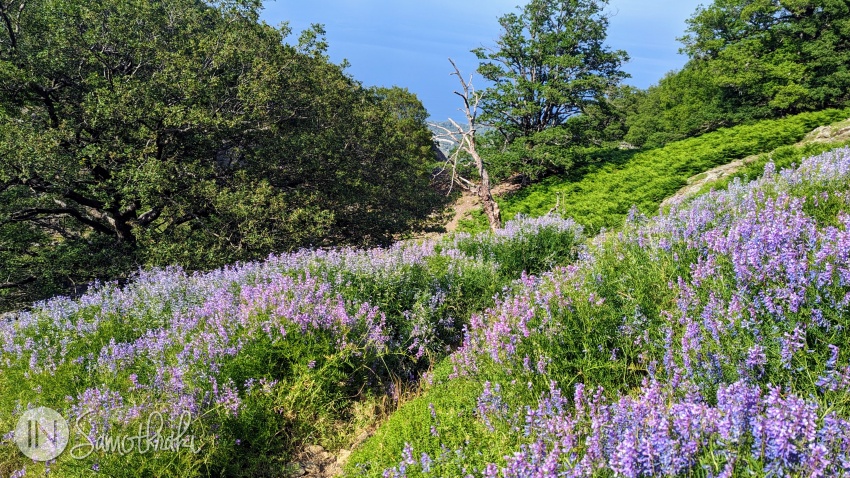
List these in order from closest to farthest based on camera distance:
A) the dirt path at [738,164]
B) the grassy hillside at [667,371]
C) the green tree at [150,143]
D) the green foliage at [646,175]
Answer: the grassy hillside at [667,371] < the green tree at [150,143] < the dirt path at [738,164] < the green foliage at [646,175]

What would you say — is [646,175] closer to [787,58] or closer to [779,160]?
[779,160]

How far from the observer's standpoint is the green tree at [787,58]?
2445 cm

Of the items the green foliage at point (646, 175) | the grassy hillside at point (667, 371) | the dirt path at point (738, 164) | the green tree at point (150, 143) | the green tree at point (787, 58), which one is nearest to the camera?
the grassy hillside at point (667, 371)

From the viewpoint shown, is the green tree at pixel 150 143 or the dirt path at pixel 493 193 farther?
the dirt path at pixel 493 193

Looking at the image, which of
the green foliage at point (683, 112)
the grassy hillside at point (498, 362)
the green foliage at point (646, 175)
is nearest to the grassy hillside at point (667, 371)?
the grassy hillside at point (498, 362)

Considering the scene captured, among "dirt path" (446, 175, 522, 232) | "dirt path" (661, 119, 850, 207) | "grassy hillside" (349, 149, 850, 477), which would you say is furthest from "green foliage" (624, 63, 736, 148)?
"grassy hillside" (349, 149, 850, 477)

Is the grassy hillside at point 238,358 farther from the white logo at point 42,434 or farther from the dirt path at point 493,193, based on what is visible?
the dirt path at point 493,193

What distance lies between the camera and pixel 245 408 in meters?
3.91

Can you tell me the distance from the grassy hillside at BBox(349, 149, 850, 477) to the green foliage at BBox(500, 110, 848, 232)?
1247 cm

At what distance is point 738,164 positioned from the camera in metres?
18.0

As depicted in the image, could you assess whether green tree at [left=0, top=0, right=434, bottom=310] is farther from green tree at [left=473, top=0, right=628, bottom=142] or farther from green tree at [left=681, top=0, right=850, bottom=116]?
green tree at [left=681, top=0, right=850, bottom=116]

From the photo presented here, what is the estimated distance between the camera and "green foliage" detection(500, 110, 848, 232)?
18109mm

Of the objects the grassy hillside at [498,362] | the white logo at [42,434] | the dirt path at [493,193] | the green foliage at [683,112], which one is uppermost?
the green foliage at [683,112]

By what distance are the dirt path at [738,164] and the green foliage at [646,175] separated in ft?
1.36
